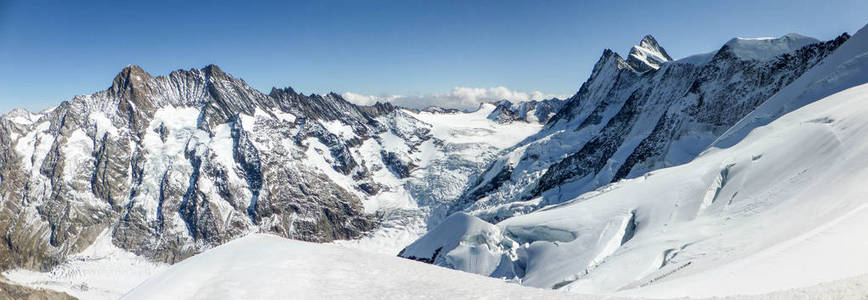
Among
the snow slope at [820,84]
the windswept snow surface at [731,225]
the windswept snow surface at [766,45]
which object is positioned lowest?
the windswept snow surface at [731,225]

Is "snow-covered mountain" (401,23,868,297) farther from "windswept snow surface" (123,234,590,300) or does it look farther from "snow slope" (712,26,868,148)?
"windswept snow surface" (123,234,590,300)

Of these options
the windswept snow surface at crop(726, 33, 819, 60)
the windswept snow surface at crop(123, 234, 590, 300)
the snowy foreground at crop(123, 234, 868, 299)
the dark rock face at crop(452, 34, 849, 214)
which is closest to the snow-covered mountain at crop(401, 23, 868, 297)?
the snowy foreground at crop(123, 234, 868, 299)

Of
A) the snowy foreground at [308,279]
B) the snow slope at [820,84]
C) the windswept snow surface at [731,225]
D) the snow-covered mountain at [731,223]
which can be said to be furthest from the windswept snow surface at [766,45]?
the snowy foreground at [308,279]

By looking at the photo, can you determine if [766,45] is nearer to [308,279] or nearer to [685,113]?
[685,113]

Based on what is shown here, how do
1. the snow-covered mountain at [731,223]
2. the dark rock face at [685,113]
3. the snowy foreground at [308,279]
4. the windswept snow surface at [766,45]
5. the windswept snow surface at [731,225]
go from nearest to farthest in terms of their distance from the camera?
the snowy foreground at [308,279] → the windswept snow surface at [731,225] → the snow-covered mountain at [731,223] → the dark rock face at [685,113] → the windswept snow surface at [766,45]

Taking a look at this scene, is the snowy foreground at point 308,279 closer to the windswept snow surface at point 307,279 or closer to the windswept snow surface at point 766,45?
the windswept snow surface at point 307,279

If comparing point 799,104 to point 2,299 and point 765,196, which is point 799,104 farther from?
point 2,299

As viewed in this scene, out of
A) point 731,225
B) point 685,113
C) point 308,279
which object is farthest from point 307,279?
point 685,113
